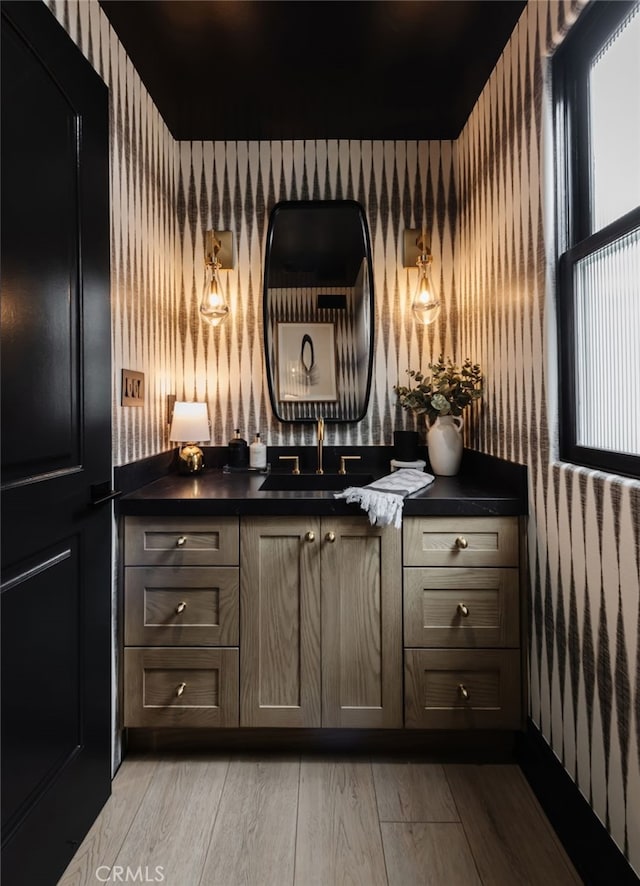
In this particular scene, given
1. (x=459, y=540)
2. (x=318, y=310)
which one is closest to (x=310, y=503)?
(x=459, y=540)

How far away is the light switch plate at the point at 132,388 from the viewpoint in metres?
1.92

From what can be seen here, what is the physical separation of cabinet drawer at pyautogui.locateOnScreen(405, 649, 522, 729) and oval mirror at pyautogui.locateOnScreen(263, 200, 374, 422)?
1.16m

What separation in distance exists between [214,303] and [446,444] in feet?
4.01

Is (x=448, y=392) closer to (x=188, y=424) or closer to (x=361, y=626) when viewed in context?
(x=361, y=626)

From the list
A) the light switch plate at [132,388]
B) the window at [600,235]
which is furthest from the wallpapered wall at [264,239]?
the window at [600,235]

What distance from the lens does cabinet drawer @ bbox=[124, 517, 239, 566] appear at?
1.83 m

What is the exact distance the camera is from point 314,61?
1.95 meters

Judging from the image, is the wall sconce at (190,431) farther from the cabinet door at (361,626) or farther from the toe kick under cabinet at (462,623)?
the toe kick under cabinet at (462,623)

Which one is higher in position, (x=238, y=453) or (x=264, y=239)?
(x=264, y=239)

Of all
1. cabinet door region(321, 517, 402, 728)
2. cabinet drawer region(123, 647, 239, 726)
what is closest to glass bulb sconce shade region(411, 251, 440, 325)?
cabinet door region(321, 517, 402, 728)

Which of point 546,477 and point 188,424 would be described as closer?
point 546,477

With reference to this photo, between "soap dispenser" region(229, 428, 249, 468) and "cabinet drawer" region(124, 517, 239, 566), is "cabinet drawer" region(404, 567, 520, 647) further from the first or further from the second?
"soap dispenser" region(229, 428, 249, 468)

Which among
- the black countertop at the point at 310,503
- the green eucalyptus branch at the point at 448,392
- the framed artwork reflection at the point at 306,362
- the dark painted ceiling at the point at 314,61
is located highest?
the dark painted ceiling at the point at 314,61

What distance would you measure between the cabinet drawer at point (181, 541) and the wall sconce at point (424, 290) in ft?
4.37
